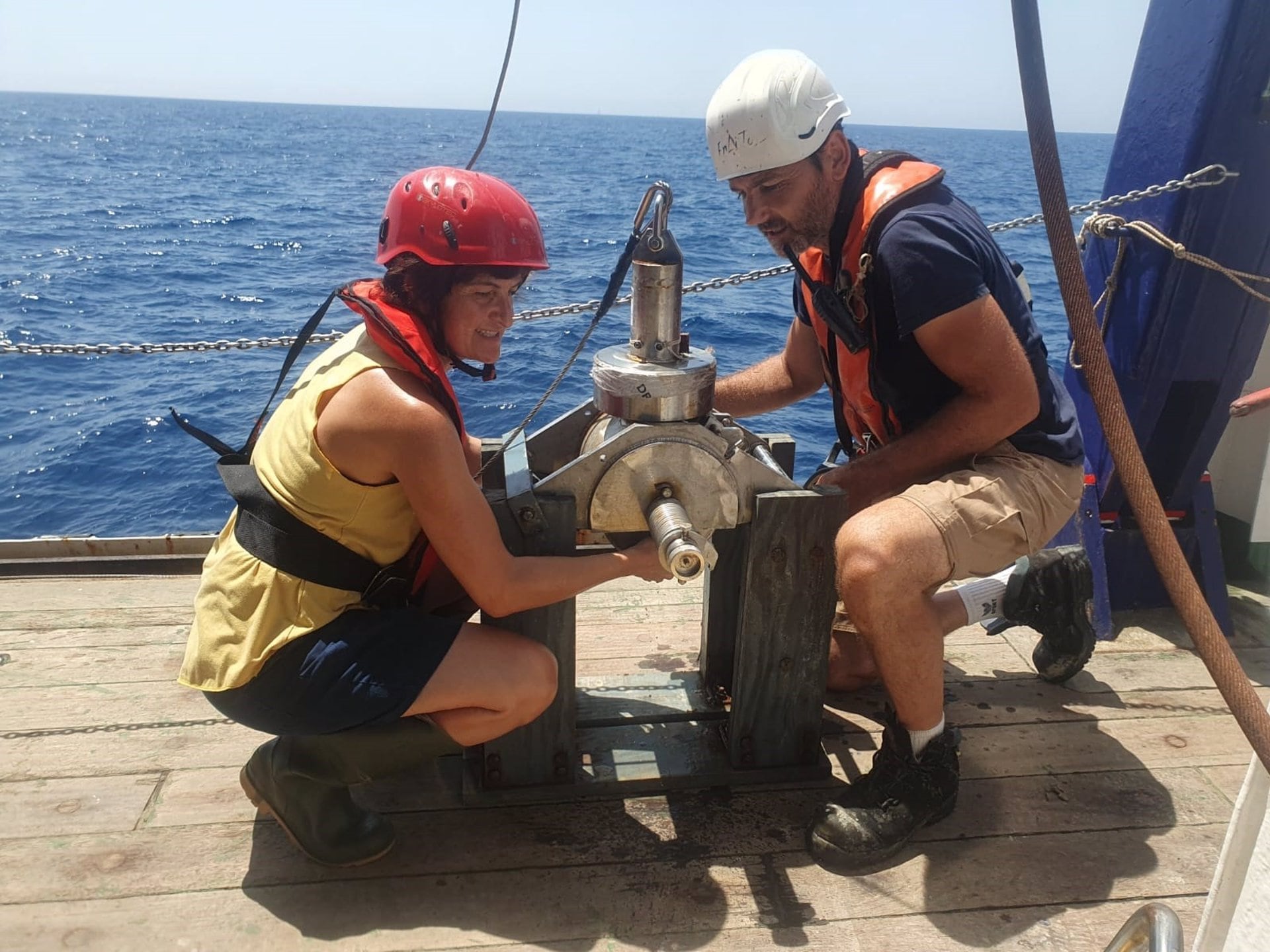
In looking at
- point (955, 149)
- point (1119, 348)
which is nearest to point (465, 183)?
point (1119, 348)

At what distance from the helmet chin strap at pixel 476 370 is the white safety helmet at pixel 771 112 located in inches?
30.8

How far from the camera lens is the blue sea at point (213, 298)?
1058 cm

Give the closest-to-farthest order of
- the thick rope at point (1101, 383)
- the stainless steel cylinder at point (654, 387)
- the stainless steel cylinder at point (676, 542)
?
1. the thick rope at point (1101, 383)
2. the stainless steel cylinder at point (676, 542)
3. the stainless steel cylinder at point (654, 387)

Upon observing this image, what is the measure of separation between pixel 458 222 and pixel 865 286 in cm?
107

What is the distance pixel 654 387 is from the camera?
91.4 inches

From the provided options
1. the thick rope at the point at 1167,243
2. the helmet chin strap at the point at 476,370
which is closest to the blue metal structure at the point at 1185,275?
the thick rope at the point at 1167,243

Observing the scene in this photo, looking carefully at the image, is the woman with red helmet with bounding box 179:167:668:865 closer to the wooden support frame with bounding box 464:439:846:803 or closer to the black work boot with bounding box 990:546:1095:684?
the wooden support frame with bounding box 464:439:846:803

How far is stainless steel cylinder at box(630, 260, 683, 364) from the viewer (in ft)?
7.66

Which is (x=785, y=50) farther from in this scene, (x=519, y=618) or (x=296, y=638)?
(x=296, y=638)

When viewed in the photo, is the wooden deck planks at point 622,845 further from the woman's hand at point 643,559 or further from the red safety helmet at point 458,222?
the red safety helmet at point 458,222

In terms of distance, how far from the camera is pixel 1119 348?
11.5ft

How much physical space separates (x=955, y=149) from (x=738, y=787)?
310 ft

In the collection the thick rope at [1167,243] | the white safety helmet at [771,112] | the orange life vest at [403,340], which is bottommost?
the orange life vest at [403,340]

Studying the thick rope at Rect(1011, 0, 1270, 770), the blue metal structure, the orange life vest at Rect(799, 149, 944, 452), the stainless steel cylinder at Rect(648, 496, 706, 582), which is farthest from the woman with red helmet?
the blue metal structure
